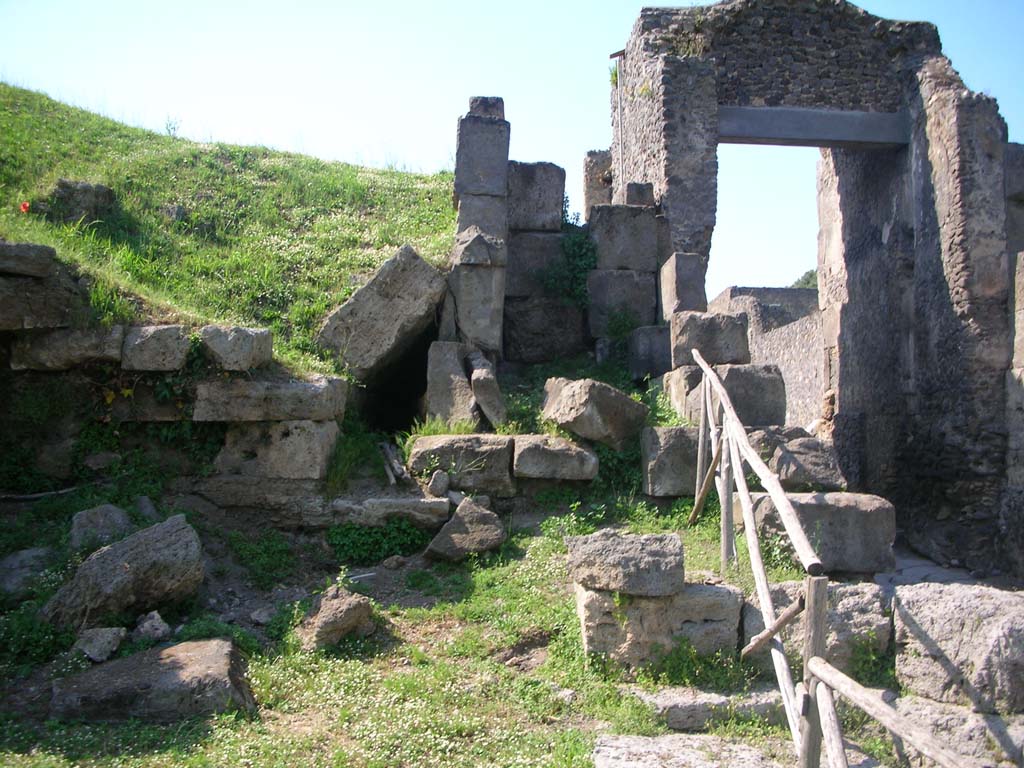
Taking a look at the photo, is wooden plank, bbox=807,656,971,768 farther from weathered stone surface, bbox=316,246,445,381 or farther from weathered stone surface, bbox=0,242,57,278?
weathered stone surface, bbox=0,242,57,278

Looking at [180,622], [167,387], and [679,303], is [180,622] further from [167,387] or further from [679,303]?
[679,303]

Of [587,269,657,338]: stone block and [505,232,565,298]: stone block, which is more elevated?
[505,232,565,298]: stone block

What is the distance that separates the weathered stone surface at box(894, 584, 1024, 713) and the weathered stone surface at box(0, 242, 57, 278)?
6698 millimetres

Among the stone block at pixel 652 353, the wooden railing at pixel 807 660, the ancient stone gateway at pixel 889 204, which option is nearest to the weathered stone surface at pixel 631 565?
the wooden railing at pixel 807 660

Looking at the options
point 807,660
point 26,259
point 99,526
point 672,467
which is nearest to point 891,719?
point 807,660

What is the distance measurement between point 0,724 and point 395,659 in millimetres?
2103

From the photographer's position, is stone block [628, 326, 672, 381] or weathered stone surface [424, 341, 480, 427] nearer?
weathered stone surface [424, 341, 480, 427]

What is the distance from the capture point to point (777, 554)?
6.29m

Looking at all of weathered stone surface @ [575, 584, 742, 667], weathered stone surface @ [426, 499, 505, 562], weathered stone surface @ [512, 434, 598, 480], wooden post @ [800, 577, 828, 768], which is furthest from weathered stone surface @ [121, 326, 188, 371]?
wooden post @ [800, 577, 828, 768]

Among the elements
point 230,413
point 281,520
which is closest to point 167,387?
point 230,413

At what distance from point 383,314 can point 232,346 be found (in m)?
1.69

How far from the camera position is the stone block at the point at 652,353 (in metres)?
9.51

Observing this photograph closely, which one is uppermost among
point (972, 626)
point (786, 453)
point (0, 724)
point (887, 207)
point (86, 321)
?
point (887, 207)

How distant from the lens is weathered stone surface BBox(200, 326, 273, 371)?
7.38 meters
